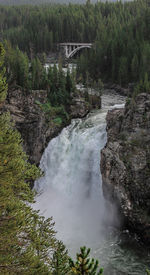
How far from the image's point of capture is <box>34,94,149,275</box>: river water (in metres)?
20.6

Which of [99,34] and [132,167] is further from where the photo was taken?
[99,34]

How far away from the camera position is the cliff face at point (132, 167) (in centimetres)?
2197

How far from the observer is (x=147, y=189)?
22.4 metres

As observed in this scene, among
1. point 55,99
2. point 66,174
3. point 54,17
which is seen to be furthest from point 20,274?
point 54,17

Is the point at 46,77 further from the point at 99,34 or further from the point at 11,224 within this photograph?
the point at 99,34

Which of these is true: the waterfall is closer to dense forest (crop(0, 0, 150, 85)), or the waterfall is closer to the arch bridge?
Result: dense forest (crop(0, 0, 150, 85))

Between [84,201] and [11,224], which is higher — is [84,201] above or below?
below

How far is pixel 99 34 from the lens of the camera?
333 ft

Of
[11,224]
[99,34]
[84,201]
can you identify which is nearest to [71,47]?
[99,34]

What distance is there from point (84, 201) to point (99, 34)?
92606mm

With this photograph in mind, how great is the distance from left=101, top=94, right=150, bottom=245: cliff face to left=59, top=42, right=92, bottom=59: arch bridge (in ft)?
286

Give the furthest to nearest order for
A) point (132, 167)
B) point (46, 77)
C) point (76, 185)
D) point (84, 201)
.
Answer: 1. point (46, 77)
2. point (76, 185)
3. point (84, 201)
4. point (132, 167)

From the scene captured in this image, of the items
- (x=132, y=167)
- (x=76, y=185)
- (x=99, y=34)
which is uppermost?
(x=99, y=34)

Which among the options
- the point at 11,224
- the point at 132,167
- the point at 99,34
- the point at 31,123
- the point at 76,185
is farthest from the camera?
the point at 99,34
